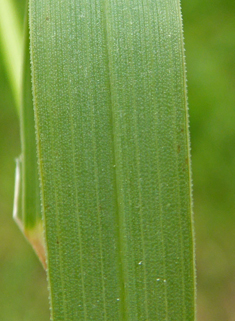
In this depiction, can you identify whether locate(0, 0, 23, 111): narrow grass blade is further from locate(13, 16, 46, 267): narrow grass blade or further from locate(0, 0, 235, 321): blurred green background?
locate(0, 0, 235, 321): blurred green background

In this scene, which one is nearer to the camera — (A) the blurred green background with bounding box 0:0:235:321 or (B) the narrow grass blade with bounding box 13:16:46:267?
(B) the narrow grass blade with bounding box 13:16:46:267

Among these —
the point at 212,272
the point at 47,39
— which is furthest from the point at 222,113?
the point at 47,39

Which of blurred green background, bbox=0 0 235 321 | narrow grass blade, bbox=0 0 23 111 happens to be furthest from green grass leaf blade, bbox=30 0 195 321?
blurred green background, bbox=0 0 235 321

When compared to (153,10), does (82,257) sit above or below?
below

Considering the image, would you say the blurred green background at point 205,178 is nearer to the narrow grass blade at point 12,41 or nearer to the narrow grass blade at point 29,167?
the narrow grass blade at point 12,41

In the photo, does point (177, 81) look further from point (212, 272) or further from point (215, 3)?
point (215, 3)

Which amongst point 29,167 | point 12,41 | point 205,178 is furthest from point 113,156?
point 205,178
